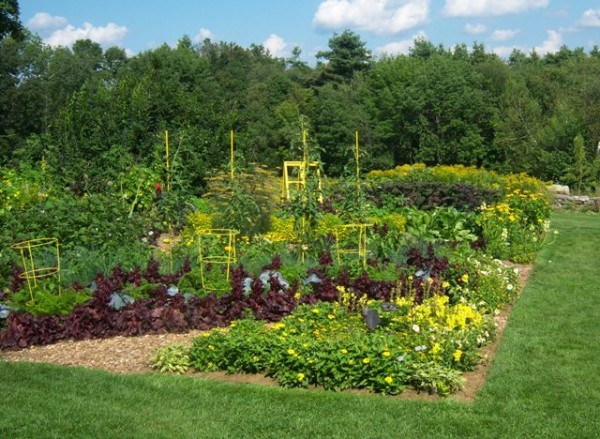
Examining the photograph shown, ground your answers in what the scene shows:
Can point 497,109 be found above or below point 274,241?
above

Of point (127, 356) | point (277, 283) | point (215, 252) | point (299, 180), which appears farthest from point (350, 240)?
point (127, 356)

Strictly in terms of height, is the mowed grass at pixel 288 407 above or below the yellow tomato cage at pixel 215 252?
below

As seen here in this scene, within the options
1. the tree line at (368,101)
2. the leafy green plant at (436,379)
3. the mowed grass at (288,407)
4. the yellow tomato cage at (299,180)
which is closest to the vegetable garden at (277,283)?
the leafy green plant at (436,379)

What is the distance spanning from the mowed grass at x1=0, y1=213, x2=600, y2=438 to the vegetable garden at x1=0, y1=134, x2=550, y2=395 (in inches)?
11.8

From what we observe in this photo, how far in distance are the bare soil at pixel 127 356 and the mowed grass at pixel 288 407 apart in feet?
0.44

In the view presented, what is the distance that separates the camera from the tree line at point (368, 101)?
2728 centimetres

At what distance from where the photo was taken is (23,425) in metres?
4.24

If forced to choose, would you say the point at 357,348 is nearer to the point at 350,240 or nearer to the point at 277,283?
the point at 277,283

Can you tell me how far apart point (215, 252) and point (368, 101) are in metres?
36.0

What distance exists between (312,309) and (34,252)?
11.4ft

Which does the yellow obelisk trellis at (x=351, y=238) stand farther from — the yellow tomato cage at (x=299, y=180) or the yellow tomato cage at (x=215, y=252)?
the yellow tomato cage at (x=215, y=252)

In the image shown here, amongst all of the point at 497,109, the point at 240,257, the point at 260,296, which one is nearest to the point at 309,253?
the point at 240,257

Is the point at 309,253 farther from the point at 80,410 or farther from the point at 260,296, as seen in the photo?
the point at 80,410

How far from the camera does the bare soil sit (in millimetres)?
5316
